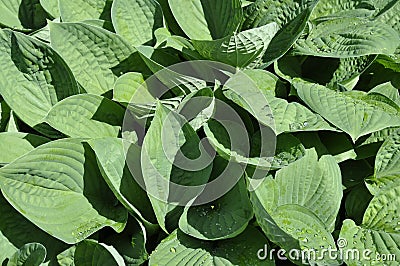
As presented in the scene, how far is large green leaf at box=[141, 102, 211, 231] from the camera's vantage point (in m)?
1.65

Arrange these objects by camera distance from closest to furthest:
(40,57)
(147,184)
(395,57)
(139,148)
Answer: (147,184)
(139,148)
(40,57)
(395,57)

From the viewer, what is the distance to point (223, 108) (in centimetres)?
186

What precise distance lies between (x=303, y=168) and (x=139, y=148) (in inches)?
21.2

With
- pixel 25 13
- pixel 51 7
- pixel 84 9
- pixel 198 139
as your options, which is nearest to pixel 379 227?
pixel 198 139

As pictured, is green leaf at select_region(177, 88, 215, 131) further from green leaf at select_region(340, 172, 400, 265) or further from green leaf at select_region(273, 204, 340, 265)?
green leaf at select_region(340, 172, 400, 265)

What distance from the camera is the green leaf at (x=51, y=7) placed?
2.22 meters

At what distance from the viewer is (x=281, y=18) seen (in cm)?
202

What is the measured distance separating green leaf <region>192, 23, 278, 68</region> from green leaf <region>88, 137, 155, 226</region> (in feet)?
1.33

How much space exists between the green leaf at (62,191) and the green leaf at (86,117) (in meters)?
0.11

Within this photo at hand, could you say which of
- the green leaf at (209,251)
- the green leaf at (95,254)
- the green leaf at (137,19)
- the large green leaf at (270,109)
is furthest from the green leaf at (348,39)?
the green leaf at (95,254)

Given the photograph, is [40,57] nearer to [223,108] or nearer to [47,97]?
[47,97]

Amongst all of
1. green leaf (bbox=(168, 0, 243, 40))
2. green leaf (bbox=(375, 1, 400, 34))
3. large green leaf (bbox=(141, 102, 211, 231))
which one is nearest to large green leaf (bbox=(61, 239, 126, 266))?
large green leaf (bbox=(141, 102, 211, 231))

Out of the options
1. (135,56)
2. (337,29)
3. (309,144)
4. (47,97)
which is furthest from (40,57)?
(337,29)

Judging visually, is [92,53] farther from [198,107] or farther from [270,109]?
[270,109]
